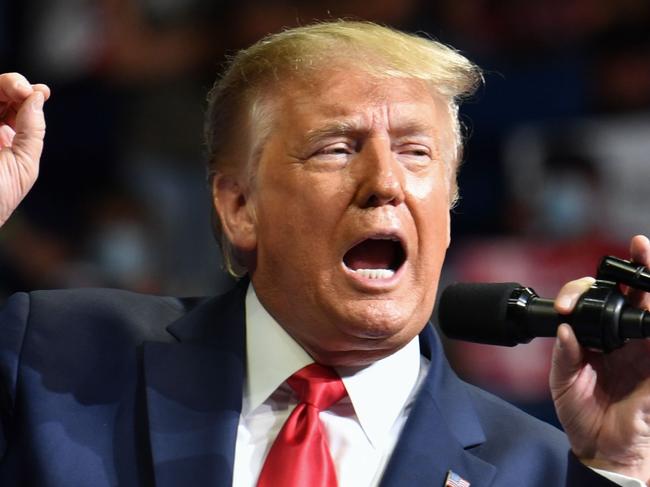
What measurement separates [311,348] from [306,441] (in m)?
0.18

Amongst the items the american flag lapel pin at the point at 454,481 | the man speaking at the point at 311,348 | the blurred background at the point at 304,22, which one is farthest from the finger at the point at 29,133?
the blurred background at the point at 304,22

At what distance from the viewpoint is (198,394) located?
2.05 metres

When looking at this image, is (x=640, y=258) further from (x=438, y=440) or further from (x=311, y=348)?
(x=311, y=348)

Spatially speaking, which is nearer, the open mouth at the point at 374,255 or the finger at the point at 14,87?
the finger at the point at 14,87

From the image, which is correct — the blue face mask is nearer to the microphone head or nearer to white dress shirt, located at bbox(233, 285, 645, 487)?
white dress shirt, located at bbox(233, 285, 645, 487)

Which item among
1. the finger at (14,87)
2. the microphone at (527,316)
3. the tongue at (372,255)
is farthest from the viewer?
the tongue at (372,255)

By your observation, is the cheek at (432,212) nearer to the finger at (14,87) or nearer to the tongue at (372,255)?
the tongue at (372,255)

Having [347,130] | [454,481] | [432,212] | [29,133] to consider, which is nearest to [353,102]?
[347,130]

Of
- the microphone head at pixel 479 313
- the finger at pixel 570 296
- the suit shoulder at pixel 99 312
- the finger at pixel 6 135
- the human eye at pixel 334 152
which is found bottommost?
the suit shoulder at pixel 99 312

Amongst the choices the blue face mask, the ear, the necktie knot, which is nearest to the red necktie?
the necktie knot

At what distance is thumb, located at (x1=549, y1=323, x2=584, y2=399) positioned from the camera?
1.75 m

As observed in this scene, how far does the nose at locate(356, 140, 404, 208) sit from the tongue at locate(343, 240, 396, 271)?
0.35 feet

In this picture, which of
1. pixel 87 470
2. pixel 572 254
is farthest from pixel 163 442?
pixel 572 254

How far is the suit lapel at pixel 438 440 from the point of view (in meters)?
2.00
